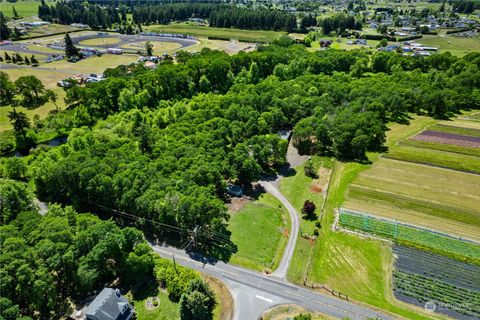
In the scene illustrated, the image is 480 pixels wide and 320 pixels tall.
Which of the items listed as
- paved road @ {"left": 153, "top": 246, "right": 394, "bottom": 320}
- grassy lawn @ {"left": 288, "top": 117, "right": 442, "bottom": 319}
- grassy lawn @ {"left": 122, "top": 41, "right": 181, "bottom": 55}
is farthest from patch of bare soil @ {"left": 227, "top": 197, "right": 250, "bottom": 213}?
grassy lawn @ {"left": 122, "top": 41, "right": 181, "bottom": 55}

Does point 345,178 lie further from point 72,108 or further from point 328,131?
point 72,108

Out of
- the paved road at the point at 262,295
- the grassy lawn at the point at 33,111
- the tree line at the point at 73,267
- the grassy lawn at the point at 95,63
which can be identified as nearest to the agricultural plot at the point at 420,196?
the paved road at the point at 262,295

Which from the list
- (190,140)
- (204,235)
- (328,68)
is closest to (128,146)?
(190,140)

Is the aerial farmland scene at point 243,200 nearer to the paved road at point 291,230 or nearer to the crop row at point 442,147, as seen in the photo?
the paved road at point 291,230

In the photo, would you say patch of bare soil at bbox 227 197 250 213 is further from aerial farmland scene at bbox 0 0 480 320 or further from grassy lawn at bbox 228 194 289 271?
grassy lawn at bbox 228 194 289 271

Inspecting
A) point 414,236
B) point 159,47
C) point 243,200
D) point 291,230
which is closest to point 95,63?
point 159,47

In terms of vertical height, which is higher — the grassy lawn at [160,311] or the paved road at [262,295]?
the paved road at [262,295]
